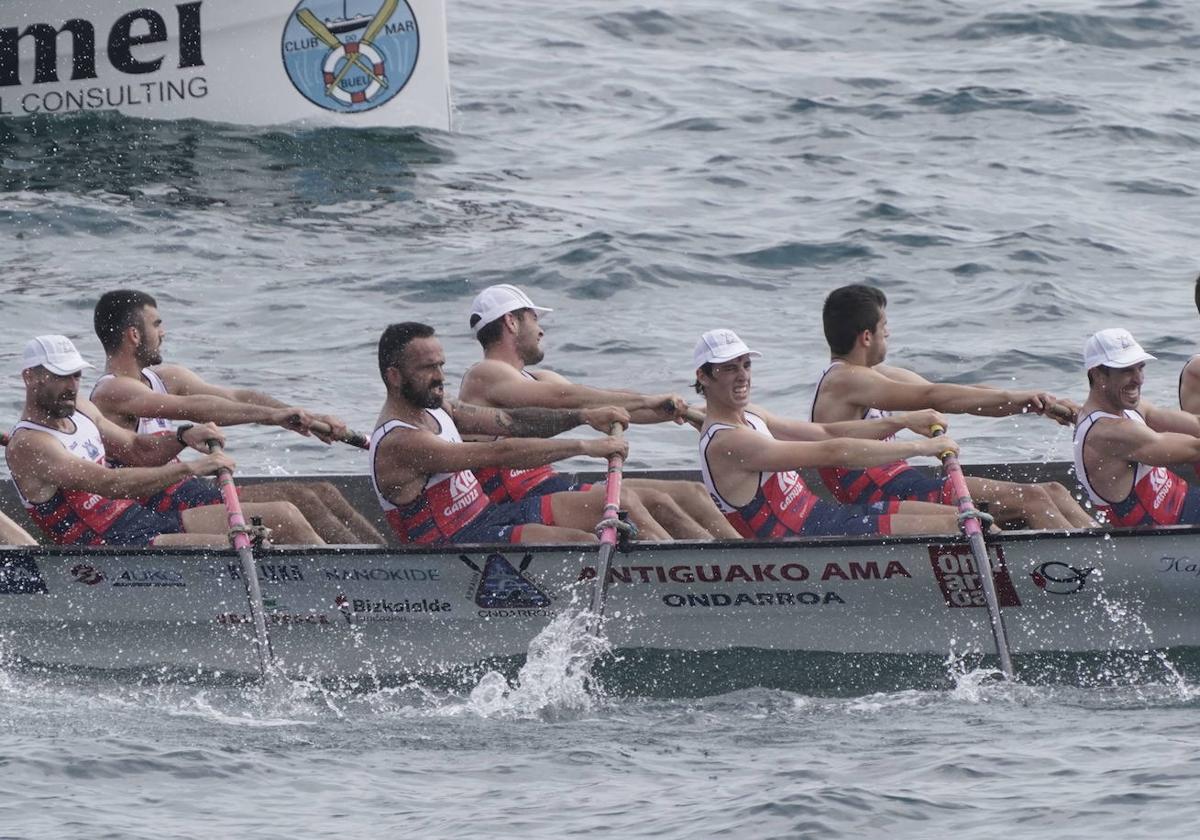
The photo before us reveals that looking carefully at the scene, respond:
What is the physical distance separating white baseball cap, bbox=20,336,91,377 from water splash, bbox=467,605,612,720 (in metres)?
2.98

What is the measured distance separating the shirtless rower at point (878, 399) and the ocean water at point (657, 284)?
123 centimetres

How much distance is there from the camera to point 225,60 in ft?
78.2

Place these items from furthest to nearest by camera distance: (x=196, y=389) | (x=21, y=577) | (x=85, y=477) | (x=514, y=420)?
(x=196, y=389) < (x=514, y=420) < (x=21, y=577) < (x=85, y=477)

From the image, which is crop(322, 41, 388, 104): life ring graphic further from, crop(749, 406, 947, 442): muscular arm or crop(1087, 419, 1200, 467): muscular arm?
crop(1087, 419, 1200, 467): muscular arm

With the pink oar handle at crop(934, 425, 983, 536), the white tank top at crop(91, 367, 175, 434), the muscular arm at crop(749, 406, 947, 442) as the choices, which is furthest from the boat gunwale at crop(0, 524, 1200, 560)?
the white tank top at crop(91, 367, 175, 434)

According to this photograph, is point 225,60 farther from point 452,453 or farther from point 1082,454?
point 1082,454

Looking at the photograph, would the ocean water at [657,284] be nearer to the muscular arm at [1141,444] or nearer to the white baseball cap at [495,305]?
the muscular arm at [1141,444]

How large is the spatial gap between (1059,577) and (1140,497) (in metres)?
0.77

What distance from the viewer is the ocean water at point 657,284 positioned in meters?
8.99

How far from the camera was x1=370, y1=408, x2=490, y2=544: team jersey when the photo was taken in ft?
37.6

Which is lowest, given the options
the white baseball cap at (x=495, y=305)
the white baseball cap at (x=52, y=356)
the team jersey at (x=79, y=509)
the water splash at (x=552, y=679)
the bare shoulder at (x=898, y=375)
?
the water splash at (x=552, y=679)

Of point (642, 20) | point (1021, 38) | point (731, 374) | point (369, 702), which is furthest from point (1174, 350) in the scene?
point (642, 20)

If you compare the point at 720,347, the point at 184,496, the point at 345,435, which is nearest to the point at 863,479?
the point at 720,347

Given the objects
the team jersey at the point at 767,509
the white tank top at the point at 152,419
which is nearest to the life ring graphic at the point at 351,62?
the white tank top at the point at 152,419
